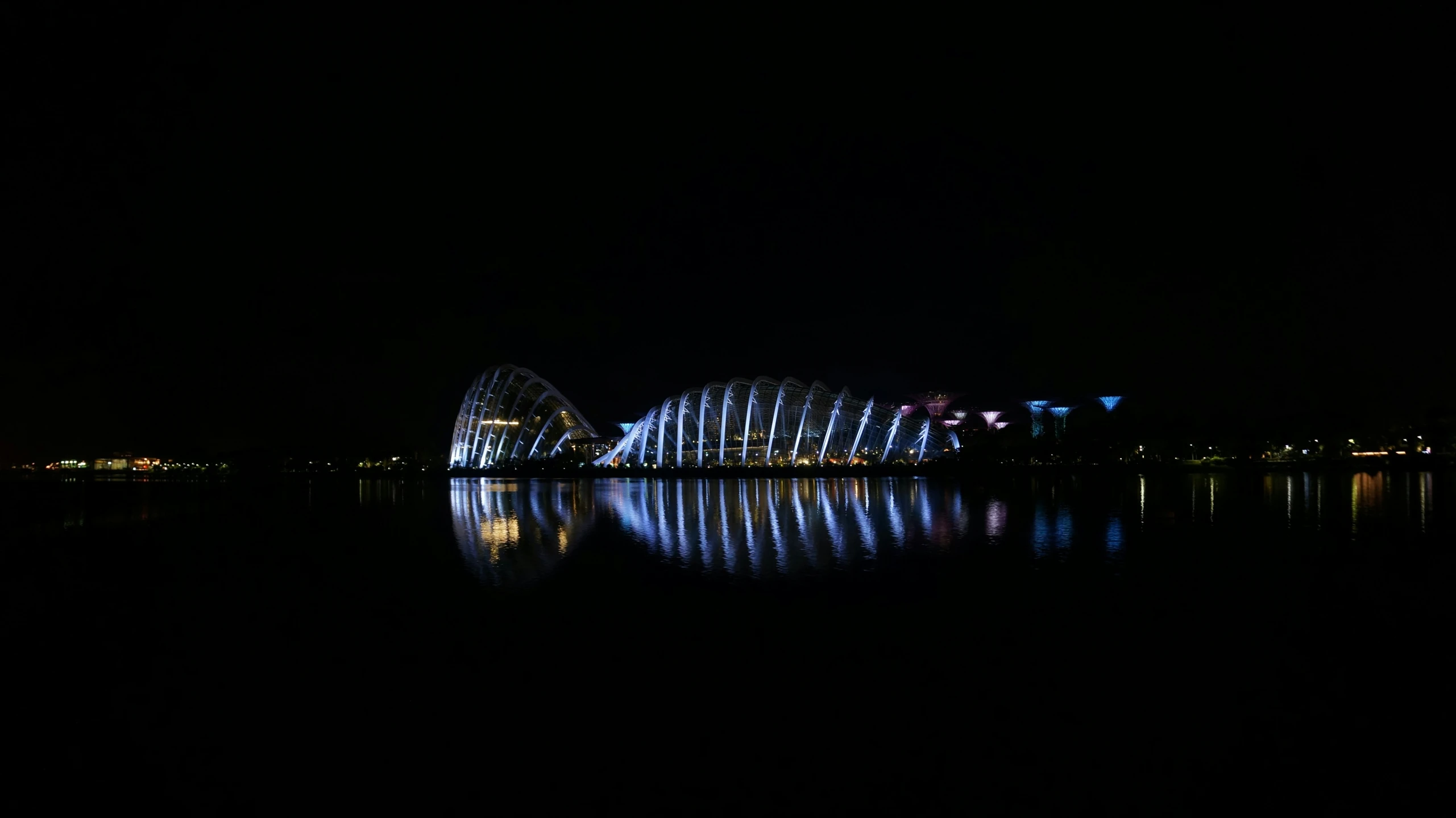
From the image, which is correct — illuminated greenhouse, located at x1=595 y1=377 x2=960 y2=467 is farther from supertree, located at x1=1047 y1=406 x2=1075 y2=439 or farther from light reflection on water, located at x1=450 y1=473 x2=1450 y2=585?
supertree, located at x1=1047 y1=406 x2=1075 y2=439

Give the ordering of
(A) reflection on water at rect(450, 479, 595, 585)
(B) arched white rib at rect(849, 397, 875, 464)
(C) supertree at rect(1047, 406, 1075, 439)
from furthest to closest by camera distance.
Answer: (C) supertree at rect(1047, 406, 1075, 439), (B) arched white rib at rect(849, 397, 875, 464), (A) reflection on water at rect(450, 479, 595, 585)

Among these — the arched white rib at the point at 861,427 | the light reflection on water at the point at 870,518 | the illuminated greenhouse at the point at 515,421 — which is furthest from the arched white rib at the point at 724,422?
the light reflection on water at the point at 870,518

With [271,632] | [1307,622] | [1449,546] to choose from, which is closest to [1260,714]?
[1307,622]

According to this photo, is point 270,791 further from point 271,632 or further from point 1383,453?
point 1383,453

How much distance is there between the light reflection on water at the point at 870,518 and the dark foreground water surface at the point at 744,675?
28cm

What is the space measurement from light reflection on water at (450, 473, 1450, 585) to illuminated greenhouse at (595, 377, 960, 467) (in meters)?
26.5

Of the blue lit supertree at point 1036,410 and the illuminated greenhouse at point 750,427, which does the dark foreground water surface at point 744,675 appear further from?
the blue lit supertree at point 1036,410

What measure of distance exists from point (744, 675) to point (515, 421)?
77768 millimetres

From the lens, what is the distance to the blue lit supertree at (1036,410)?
111 m

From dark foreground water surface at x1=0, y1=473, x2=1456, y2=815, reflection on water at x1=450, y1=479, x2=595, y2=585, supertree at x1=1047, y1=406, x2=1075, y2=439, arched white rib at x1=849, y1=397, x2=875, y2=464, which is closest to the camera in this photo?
dark foreground water surface at x1=0, y1=473, x2=1456, y2=815

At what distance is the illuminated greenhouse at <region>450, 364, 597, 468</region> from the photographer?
83875 mm

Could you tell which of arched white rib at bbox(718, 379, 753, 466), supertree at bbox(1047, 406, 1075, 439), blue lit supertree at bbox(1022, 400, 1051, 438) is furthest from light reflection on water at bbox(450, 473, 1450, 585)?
blue lit supertree at bbox(1022, 400, 1051, 438)

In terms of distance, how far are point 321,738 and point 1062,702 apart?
6.81m

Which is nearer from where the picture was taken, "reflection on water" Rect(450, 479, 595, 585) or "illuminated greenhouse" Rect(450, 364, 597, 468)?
"reflection on water" Rect(450, 479, 595, 585)
